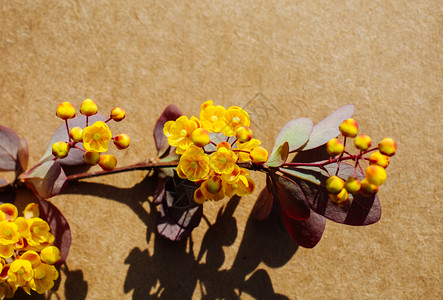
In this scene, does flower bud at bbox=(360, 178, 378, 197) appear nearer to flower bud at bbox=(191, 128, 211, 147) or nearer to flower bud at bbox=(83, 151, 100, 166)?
flower bud at bbox=(191, 128, 211, 147)

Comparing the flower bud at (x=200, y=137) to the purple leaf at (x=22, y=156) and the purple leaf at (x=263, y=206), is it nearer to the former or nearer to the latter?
the purple leaf at (x=263, y=206)

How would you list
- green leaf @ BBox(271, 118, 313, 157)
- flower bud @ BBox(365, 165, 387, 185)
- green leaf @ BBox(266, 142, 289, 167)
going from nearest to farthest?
1. flower bud @ BBox(365, 165, 387, 185)
2. green leaf @ BBox(266, 142, 289, 167)
3. green leaf @ BBox(271, 118, 313, 157)

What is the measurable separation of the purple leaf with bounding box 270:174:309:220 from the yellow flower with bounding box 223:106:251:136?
133mm

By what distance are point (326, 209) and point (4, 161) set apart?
783 mm

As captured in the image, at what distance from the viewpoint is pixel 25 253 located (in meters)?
0.82

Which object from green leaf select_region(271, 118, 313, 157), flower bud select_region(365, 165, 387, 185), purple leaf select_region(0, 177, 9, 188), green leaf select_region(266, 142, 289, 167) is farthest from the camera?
purple leaf select_region(0, 177, 9, 188)

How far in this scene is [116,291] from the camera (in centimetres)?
102

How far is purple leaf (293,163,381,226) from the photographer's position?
32.0 inches

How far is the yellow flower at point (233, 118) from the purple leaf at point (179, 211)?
→ 259 mm

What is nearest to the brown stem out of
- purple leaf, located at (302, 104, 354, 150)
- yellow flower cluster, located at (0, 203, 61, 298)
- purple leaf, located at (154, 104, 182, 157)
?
purple leaf, located at (154, 104, 182, 157)

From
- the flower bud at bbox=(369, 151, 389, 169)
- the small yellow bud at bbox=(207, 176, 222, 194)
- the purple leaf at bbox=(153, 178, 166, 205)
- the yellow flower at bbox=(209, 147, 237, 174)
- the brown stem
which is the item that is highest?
the yellow flower at bbox=(209, 147, 237, 174)

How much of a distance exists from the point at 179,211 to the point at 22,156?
16.4 inches

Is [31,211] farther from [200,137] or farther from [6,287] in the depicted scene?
[200,137]

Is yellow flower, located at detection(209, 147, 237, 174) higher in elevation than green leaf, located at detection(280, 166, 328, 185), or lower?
higher
